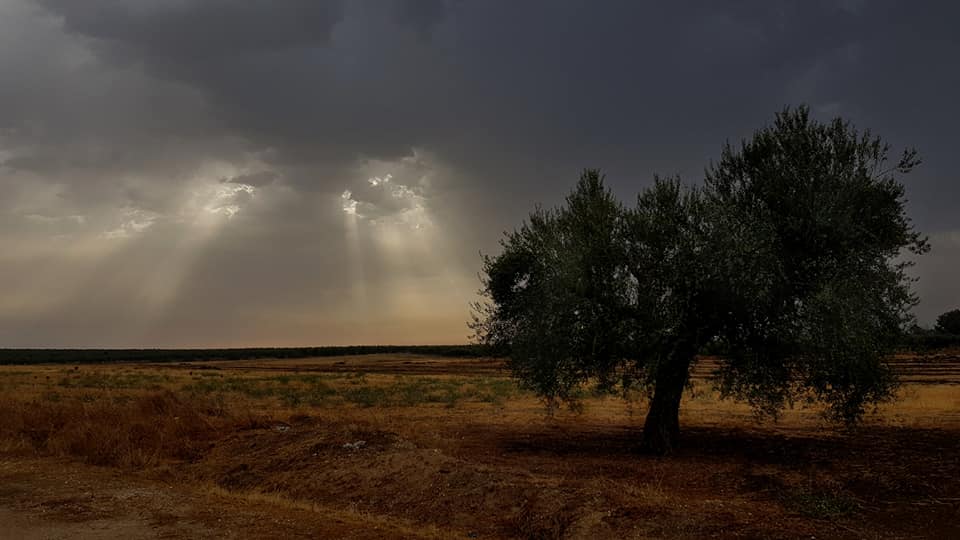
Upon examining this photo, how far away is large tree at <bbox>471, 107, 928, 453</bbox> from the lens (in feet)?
66.1

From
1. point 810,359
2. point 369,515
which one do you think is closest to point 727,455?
point 810,359

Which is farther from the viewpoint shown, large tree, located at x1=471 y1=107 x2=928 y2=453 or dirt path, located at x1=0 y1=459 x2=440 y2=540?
large tree, located at x1=471 y1=107 x2=928 y2=453

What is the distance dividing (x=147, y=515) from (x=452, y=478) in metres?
7.17

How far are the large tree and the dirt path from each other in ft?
31.8

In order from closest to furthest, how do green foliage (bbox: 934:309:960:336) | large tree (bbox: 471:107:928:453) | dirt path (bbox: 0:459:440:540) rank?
dirt path (bbox: 0:459:440:540) < large tree (bbox: 471:107:928:453) < green foliage (bbox: 934:309:960:336)

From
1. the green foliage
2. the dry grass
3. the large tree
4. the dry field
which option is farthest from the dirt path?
the green foliage

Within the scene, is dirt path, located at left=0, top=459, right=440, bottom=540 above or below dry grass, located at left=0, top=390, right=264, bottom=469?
below

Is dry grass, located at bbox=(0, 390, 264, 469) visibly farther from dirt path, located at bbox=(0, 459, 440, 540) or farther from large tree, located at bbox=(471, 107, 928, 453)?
large tree, located at bbox=(471, 107, 928, 453)

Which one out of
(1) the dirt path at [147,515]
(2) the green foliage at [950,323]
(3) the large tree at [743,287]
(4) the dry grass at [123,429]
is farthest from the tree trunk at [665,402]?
(2) the green foliage at [950,323]

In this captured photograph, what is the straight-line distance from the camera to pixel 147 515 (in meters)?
14.8

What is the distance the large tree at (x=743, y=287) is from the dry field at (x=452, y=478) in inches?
111

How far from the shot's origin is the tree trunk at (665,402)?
75.7 feet

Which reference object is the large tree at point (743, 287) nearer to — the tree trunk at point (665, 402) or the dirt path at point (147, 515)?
the tree trunk at point (665, 402)

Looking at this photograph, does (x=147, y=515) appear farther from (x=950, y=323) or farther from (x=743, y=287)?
(x=950, y=323)
